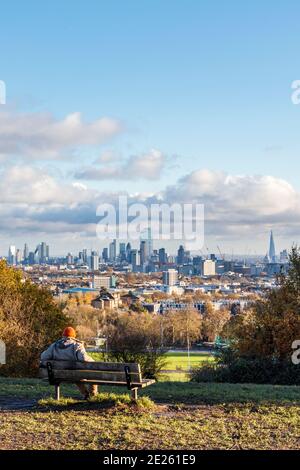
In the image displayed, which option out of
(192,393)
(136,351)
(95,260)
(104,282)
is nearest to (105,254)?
(95,260)

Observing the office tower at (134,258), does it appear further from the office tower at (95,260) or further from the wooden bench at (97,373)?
the wooden bench at (97,373)

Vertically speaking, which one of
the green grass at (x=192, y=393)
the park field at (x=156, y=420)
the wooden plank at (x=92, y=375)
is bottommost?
the green grass at (x=192, y=393)

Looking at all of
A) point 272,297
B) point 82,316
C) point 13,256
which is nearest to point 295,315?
point 272,297

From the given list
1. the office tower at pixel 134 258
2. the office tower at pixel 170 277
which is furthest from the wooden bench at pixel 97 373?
the office tower at pixel 134 258

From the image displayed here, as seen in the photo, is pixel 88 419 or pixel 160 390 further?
pixel 160 390

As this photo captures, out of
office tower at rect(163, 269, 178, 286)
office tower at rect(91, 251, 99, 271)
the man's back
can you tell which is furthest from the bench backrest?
office tower at rect(91, 251, 99, 271)

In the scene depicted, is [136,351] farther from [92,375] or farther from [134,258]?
[134,258]

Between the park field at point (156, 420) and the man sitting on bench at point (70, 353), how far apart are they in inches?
8.6

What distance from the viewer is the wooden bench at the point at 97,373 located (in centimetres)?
872

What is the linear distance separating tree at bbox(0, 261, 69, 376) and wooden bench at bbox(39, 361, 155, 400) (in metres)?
14.8

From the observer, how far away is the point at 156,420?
7.85m
